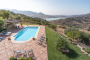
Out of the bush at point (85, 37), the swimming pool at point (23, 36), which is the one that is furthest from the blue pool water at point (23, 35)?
the bush at point (85, 37)

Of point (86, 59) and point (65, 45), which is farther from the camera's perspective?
point (65, 45)

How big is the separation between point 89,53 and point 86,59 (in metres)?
1.82

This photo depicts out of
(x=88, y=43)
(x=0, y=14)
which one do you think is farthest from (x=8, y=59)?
(x=0, y=14)

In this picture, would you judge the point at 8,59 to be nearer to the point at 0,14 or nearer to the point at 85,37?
the point at 85,37

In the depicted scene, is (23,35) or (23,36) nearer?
(23,36)

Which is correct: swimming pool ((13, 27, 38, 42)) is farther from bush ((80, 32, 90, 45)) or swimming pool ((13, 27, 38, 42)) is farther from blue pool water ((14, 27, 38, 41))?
bush ((80, 32, 90, 45))

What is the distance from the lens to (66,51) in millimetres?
6043

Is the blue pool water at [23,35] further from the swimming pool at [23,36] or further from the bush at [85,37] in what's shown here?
the bush at [85,37]

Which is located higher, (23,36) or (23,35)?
(23,35)

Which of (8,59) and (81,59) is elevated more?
(8,59)

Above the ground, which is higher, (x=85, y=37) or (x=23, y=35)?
(x=23, y=35)

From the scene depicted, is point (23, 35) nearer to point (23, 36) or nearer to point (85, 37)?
point (23, 36)

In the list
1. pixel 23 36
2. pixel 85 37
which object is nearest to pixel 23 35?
pixel 23 36

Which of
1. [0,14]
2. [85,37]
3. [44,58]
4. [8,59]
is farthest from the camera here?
[0,14]
